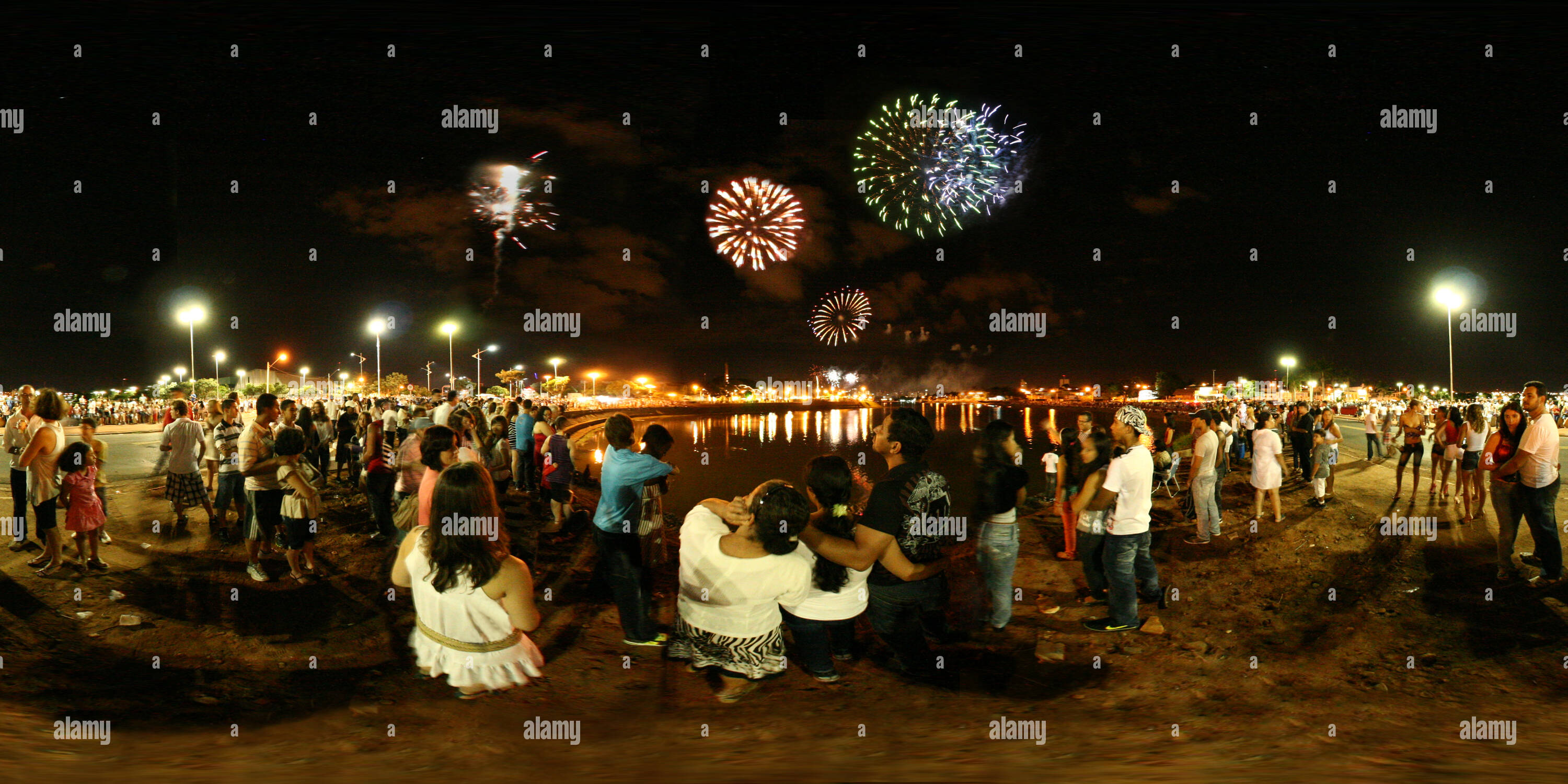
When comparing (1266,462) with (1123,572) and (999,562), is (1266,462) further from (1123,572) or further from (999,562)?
(999,562)

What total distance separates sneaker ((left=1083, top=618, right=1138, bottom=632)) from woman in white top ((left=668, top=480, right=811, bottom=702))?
9.93ft

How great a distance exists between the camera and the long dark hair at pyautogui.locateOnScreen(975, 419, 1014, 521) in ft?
18.4

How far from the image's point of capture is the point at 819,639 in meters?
4.48

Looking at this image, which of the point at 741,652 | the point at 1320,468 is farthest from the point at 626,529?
the point at 1320,468

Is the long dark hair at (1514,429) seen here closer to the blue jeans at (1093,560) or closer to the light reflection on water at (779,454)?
the blue jeans at (1093,560)

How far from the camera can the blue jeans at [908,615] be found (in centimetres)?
475

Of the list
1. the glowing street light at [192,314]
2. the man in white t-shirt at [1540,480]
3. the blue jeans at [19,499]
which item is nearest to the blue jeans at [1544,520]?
the man in white t-shirt at [1540,480]

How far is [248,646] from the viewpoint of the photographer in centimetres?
554

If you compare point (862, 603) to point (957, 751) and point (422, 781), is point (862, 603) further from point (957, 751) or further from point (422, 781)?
point (422, 781)

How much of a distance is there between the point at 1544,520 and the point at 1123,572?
4387 mm

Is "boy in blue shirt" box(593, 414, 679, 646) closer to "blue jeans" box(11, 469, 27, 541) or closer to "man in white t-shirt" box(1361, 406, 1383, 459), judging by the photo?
"blue jeans" box(11, 469, 27, 541)

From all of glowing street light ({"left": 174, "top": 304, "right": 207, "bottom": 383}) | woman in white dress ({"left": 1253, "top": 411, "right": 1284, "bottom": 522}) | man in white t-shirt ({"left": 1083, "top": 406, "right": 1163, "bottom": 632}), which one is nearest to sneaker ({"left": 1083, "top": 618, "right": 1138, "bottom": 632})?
man in white t-shirt ({"left": 1083, "top": 406, "right": 1163, "bottom": 632})

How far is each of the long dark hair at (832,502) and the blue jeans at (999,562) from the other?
72.1 inches

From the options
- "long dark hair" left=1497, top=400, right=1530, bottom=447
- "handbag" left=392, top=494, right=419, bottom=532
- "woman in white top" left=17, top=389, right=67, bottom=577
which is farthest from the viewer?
"woman in white top" left=17, top=389, right=67, bottom=577
